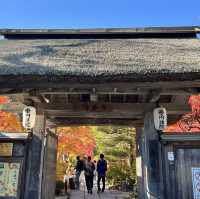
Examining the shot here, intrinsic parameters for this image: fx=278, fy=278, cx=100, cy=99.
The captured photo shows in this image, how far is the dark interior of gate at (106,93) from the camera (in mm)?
4738

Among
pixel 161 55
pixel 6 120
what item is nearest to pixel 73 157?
pixel 6 120

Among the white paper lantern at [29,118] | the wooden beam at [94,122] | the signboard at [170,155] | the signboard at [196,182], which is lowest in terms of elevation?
the signboard at [196,182]

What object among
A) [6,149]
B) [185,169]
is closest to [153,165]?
[185,169]

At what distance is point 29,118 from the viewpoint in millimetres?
6062

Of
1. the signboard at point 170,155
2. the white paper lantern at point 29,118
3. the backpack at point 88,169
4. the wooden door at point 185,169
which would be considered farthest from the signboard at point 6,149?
the backpack at point 88,169

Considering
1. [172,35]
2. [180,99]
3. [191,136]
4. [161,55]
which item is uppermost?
[172,35]

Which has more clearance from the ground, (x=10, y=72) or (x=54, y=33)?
(x=54, y=33)

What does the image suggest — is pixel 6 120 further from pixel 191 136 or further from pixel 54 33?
pixel 191 136

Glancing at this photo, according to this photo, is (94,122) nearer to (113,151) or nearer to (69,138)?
(69,138)

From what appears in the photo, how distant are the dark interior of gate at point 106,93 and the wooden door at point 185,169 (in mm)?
19

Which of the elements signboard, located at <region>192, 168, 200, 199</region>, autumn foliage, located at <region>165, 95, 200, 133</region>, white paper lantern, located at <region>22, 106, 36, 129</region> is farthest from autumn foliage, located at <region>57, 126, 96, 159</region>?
signboard, located at <region>192, 168, 200, 199</region>

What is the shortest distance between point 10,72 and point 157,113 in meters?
3.22

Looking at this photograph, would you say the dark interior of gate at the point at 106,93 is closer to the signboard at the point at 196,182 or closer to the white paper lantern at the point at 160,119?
the signboard at the point at 196,182

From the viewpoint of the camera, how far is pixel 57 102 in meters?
6.63
